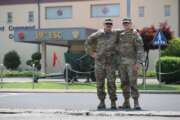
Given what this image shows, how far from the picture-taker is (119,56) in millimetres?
13766

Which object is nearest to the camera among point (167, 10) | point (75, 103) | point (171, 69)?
point (75, 103)

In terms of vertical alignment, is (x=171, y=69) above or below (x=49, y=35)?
below

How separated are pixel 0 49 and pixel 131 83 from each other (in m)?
48.5

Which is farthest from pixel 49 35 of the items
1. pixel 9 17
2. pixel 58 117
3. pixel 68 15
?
pixel 58 117

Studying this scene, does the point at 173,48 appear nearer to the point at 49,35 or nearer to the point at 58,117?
the point at 49,35

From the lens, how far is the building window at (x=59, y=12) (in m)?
58.1

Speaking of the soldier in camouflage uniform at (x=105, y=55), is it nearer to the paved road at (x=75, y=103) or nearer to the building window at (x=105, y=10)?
the paved road at (x=75, y=103)

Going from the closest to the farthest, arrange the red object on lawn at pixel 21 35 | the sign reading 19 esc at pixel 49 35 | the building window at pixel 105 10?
1. the sign reading 19 esc at pixel 49 35
2. the red object on lawn at pixel 21 35
3. the building window at pixel 105 10

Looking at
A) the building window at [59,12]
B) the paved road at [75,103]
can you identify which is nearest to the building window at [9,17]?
the building window at [59,12]

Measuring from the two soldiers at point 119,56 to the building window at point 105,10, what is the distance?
42295 mm

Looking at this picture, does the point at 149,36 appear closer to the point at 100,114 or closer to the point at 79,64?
the point at 79,64

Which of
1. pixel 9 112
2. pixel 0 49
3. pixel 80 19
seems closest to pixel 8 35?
pixel 0 49

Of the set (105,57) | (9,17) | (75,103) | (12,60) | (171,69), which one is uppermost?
(9,17)

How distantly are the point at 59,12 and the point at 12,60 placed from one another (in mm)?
6698
